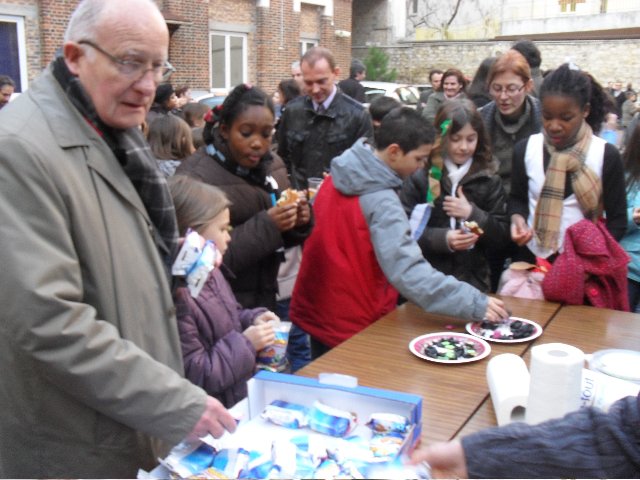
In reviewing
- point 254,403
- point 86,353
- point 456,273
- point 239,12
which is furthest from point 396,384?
point 239,12

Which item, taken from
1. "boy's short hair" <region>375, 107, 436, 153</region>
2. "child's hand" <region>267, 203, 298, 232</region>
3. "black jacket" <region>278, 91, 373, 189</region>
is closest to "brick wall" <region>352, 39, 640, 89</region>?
"black jacket" <region>278, 91, 373, 189</region>

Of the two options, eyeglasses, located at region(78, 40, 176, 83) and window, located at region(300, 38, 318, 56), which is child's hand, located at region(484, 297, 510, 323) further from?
window, located at region(300, 38, 318, 56)

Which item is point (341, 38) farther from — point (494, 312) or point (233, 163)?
point (494, 312)

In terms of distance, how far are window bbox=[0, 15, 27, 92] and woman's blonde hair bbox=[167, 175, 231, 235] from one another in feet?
36.3

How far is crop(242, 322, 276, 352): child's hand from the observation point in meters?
2.04

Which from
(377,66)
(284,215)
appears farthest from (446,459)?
(377,66)

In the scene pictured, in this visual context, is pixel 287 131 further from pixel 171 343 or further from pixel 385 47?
pixel 385 47

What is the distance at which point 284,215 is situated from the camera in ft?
8.14

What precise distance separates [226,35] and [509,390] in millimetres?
15415

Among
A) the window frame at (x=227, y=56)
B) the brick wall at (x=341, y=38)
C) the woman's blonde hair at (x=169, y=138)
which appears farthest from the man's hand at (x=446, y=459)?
the brick wall at (x=341, y=38)

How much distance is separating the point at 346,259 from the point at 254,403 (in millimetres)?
1023

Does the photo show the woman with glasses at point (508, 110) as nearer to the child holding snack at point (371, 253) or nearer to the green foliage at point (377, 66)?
the child holding snack at point (371, 253)

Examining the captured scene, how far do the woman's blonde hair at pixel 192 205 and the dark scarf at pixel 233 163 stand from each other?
566mm

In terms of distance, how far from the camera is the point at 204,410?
4.65ft
